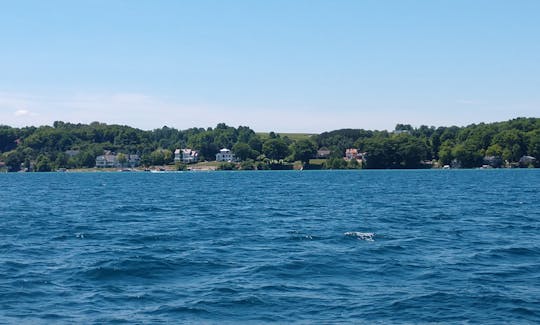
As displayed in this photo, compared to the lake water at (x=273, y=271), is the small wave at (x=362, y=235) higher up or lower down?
higher up

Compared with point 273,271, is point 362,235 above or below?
above

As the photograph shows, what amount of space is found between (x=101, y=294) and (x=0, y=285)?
4.24m

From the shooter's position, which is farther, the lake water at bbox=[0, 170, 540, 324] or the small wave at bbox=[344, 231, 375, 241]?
the small wave at bbox=[344, 231, 375, 241]

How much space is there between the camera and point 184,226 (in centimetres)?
4544

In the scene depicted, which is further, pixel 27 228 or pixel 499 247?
pixel 27 228

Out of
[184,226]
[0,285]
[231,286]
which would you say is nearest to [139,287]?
[231,286]

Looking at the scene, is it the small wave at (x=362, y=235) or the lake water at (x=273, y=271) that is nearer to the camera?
the lake water at (x=273, y=271)

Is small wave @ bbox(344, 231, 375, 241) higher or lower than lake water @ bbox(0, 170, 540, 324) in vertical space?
higher

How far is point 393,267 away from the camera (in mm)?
28094

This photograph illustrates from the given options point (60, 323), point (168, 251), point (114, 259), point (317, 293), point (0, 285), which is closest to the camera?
point (60, 323)

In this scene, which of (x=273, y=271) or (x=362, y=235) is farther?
(x=362, y=235)

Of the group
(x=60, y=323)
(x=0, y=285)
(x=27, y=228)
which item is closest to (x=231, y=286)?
(x=60, y=323)

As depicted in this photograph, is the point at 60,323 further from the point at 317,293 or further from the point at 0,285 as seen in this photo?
the point at 317,293

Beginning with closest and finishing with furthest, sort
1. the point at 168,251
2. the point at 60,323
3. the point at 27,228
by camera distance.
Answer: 1. the point at 60,323
2. the point at 168,251
3. the point at 27,228
